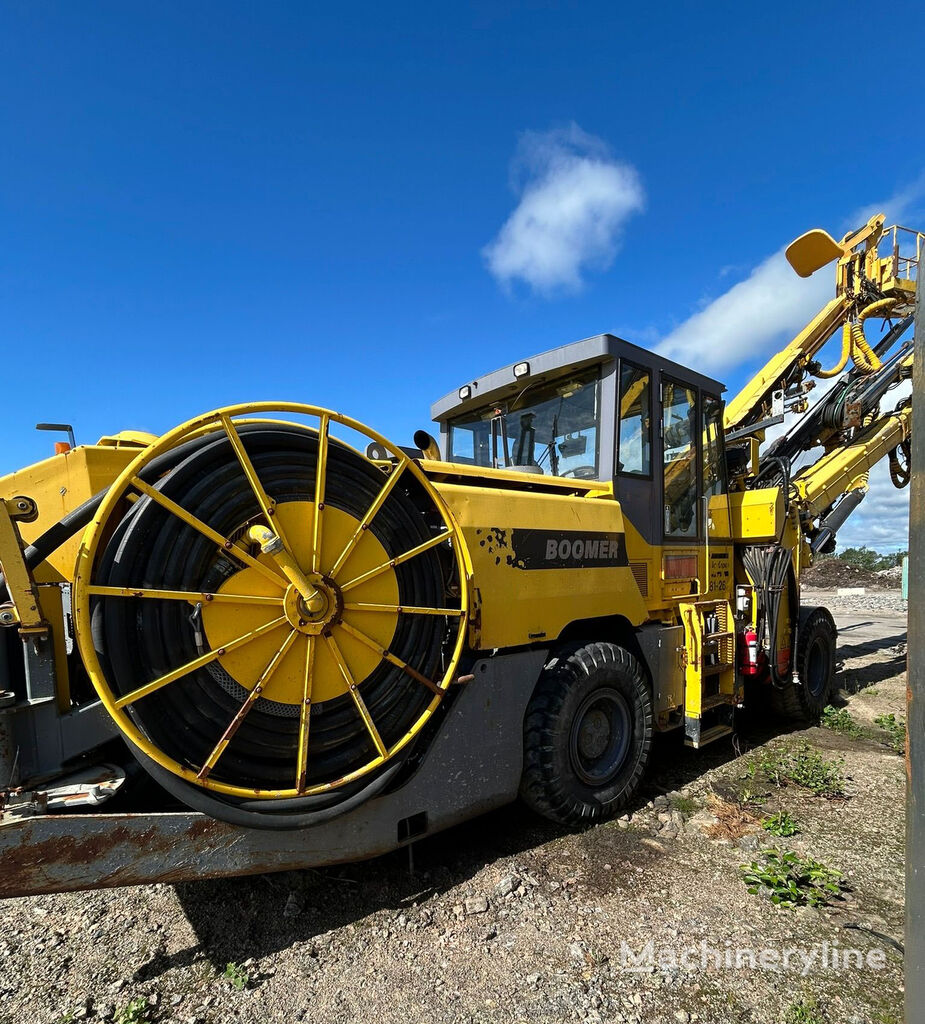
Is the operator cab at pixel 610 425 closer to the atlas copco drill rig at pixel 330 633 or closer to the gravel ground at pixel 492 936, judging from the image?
the atlas copco drill rig at pixel 330 633

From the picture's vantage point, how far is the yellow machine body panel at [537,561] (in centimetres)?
302

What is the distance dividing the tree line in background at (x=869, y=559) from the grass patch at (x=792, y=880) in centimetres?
2932

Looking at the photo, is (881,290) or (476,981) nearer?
(476,981)

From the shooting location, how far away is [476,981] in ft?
7.62

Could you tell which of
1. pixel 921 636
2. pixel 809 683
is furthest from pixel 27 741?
pixel 809 683

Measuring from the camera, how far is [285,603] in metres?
2.37

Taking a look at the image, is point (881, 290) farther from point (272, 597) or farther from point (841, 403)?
point (272, 597)

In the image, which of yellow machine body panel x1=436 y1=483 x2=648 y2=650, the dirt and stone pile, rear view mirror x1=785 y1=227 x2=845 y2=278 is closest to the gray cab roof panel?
yellow machine body panel x1=436 y1=483 x2=648 y2=650

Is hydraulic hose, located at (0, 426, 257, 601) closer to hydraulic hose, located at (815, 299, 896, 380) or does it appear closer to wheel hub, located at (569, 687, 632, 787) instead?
wheel hub, located at (569, 687, 632, 787)

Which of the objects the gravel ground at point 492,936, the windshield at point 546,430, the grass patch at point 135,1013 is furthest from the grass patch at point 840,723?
the grass patch at point 135,1013

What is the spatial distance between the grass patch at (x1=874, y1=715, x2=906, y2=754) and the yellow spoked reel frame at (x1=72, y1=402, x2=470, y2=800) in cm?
456

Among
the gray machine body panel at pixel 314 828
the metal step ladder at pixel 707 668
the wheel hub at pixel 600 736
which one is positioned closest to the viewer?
the gray machine body panel at pixel 314 828

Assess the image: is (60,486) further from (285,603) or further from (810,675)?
(810,675)

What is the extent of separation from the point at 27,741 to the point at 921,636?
267cm
